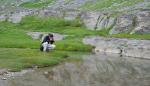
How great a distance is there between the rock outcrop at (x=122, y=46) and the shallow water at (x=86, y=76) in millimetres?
18986

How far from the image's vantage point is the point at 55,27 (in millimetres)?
134125

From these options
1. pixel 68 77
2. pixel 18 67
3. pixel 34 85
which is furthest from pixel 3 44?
pixel 34 85

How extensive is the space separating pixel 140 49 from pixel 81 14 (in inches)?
2360

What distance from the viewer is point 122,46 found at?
85.1 meters

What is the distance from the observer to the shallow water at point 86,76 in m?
43.1

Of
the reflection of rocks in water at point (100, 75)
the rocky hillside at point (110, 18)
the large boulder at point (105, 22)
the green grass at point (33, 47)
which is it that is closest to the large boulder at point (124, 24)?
the rocky hillside at point (110, 18)

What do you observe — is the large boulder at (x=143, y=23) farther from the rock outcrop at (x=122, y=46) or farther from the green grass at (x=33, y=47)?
the rock outcrop at (x=122, y=46)

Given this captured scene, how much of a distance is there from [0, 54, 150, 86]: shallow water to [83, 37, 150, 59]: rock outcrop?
19.0 m

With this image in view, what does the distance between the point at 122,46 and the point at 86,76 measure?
3719 cm

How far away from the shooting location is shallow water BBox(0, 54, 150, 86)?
43125mm

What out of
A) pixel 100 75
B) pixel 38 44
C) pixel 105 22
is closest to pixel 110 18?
pixel 105 22

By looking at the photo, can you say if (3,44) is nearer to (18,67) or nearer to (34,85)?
(18,67)

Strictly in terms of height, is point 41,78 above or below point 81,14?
above

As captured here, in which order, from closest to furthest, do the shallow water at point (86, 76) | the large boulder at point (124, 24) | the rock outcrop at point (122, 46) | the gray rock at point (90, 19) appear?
the shallow water at point (86, 76)
the rock outcrop at point (122, 46)
the large boulder at point (124, 24)
the gray rock at point (90, 19)
